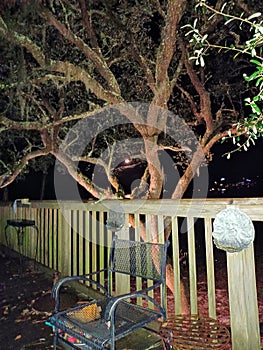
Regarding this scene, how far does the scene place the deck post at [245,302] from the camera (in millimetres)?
1608

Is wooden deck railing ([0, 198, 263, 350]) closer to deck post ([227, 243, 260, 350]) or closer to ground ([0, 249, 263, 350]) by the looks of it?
deck post ([227, 243, 260, 350])

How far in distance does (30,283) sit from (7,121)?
191 cm

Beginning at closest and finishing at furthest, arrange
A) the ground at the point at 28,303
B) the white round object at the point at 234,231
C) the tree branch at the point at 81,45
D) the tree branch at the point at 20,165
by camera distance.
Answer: the white round object at the point at 234,231 → the ground at the point at 28,303 → the tree branch at the point at 81,45 → the tree branch at the point at 20,165

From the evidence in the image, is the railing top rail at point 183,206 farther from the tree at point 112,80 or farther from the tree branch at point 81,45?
the tree branch at point 81,45

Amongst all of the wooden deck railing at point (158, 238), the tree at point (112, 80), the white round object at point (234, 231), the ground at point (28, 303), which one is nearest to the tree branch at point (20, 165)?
the tree at point (112, 80)

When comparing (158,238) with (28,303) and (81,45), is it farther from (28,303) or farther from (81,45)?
(81,45)

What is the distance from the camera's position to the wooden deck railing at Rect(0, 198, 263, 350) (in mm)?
1619

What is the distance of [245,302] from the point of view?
162 cm

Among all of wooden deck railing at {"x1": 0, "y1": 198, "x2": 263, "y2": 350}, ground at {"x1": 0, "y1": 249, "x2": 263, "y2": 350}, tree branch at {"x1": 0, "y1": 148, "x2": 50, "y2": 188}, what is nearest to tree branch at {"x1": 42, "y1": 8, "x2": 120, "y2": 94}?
tree branch at {"x1": 0, "y1": 148, "x2": 50, "y2": 188}

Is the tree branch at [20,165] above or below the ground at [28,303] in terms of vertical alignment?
above

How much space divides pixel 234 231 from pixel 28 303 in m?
2.27

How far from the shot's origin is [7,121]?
11.6 ft

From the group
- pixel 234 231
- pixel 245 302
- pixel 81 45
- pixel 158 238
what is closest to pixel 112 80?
pixel 81 45

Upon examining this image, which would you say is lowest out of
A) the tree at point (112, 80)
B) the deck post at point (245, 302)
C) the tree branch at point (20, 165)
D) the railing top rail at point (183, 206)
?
the deck post at point (245, 302)
